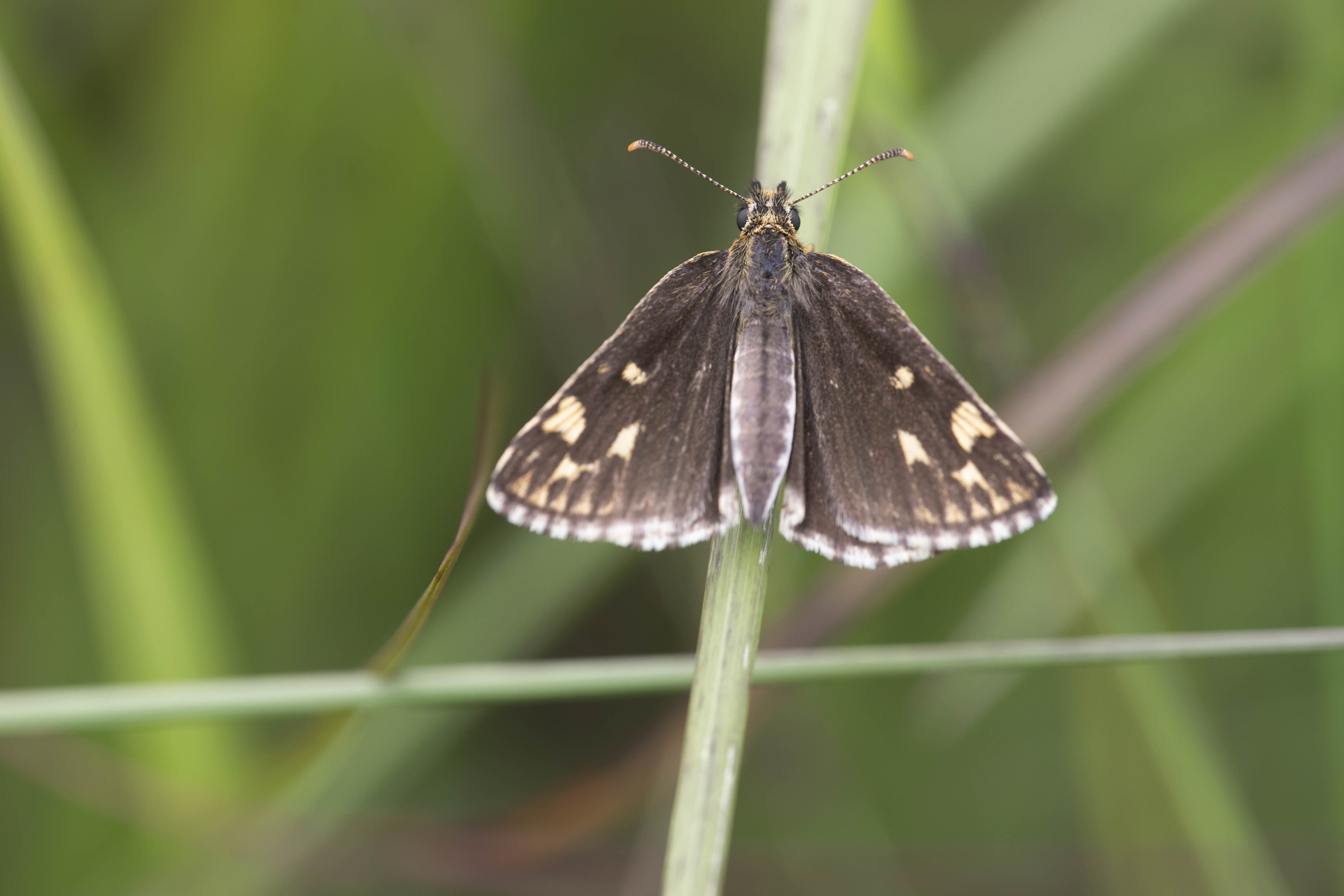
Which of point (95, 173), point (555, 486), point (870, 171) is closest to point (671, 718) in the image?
point (555, 486)

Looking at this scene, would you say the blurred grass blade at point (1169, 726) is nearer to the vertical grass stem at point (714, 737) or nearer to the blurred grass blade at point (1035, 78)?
the blurred grass blade at point (1035, 78)

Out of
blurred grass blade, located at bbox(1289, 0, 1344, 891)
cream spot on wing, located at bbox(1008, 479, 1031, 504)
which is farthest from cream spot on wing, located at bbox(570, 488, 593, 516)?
blurred grass blade, located at bbox(1289, 0, 1344, 891)

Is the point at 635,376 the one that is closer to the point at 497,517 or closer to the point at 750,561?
the point at 750,561

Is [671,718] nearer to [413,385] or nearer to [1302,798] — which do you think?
[413,385]

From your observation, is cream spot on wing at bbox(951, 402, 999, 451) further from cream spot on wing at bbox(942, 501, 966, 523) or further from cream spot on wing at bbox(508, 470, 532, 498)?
cream spot on wing at bbox(508, 470, 532, 498)

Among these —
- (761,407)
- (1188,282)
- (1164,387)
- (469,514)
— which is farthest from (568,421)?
(1164,387)

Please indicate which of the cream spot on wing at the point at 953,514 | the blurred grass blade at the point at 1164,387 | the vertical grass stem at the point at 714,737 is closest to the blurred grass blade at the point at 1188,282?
the blurred grass blade at the point at 1164,387

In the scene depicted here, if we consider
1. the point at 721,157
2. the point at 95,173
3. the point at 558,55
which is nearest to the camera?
the point at 95,173
